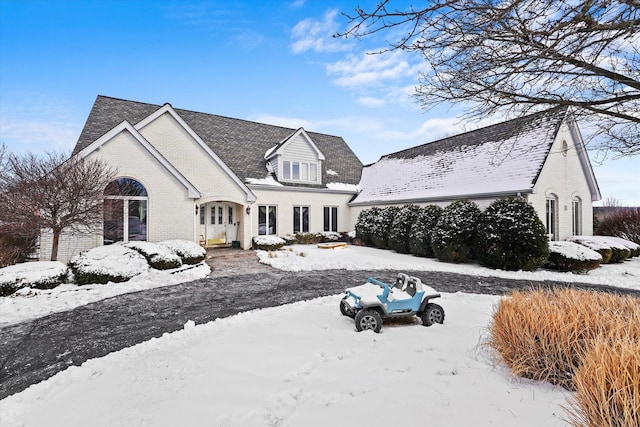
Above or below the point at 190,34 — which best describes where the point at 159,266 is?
below

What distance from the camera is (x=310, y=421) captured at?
2.58m

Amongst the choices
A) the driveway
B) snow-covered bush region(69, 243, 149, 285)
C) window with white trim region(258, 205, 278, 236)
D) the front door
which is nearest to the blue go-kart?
the driveway

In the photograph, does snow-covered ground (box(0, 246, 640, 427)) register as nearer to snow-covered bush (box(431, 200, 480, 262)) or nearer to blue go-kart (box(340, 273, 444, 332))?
blue go-kart (box(340, 273, 444, 332))

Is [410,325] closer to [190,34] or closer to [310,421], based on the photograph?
[310,421]

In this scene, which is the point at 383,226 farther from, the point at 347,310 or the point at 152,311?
the point at 152,311

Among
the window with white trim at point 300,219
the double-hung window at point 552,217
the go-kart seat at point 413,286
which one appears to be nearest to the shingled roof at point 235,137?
the window with white trim at point 300,219

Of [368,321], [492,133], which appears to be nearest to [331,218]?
[492,133]

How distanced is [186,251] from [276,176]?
32.8ft

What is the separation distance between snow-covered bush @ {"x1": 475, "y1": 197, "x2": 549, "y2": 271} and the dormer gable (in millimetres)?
12483

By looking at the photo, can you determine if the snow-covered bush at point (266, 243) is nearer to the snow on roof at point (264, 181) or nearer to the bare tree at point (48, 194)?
the snow on roof at point (264, 181)

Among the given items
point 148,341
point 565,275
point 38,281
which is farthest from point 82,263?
point 565,275

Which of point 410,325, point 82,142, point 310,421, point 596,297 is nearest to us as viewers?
point 310,421

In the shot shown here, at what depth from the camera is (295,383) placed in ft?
10.7

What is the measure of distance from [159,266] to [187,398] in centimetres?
860
